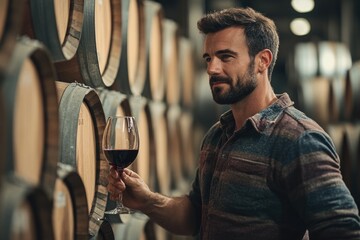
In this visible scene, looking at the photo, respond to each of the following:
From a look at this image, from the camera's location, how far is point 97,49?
317 centimetres

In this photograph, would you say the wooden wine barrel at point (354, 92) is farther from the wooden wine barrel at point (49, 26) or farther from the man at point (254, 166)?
the wooden wine barrel at point (49, 26)

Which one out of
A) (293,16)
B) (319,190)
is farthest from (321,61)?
(293,16)

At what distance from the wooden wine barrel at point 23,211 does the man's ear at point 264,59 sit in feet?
4.18

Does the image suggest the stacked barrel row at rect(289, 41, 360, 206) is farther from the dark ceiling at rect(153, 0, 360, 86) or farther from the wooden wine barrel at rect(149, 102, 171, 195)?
the wooden wine barrel at rect(149, 102, 171, 195)

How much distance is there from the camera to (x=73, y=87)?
269 centimetres

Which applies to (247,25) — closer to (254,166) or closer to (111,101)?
(254,166)

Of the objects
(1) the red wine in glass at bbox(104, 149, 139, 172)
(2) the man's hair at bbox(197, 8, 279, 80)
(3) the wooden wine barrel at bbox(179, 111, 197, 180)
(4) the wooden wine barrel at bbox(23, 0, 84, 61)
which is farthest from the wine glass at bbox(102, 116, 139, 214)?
(3) the wooden wine barrel at bbox(179, 111, 197, 180)

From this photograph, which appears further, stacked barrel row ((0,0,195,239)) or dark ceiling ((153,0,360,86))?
dark ceiling ((153,0,360,86))

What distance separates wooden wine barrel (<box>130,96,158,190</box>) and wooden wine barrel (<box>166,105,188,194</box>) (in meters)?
1.00

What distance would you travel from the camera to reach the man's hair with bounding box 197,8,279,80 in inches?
114

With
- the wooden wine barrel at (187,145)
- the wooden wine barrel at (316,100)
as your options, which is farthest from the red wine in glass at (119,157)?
the wooden wine barrel at (316,100)

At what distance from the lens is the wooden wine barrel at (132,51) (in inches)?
142

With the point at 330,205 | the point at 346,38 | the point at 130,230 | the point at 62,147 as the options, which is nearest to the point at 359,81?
the point at 130,230

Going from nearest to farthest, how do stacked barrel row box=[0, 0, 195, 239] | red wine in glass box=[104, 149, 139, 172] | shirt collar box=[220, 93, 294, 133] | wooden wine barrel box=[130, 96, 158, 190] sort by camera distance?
stacked barrel row box=[0, 0, 195, 239] → red wine in glass box=[104, 149, 139, 172] → shirt collar box=[220, 93, 294, 133] → wooden wine barrel box=[130, 96, 158, 190]
